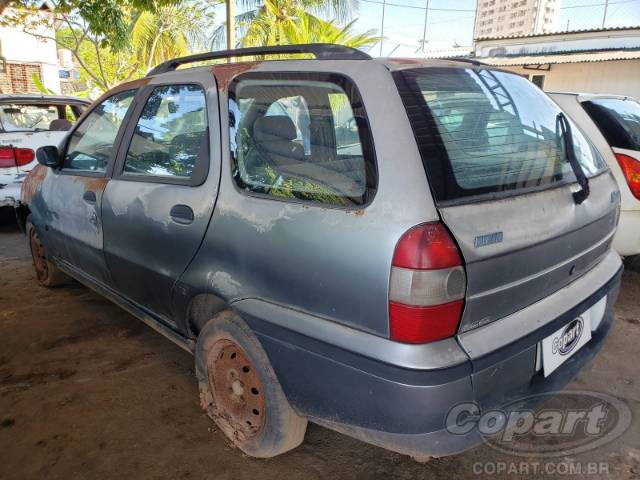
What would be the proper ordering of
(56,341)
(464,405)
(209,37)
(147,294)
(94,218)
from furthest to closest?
(209,37)
(56,341)
(94,218)
(147,294)
(464,405)

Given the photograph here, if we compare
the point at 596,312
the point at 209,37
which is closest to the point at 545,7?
the point at 209,37

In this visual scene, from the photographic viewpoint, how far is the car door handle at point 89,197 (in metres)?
2.85

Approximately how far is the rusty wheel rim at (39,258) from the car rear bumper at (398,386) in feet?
9.34

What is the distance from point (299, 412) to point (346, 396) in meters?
0.30

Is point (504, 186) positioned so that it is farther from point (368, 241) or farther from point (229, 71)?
point (229, 71)

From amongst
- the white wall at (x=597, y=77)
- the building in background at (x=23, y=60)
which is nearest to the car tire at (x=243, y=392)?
the white wall at (x=597, y=77)

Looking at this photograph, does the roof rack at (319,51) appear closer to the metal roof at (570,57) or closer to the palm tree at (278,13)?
the metal roof at (570,57)

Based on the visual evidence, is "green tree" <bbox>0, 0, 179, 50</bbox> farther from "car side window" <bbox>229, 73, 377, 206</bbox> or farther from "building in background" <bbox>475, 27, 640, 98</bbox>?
"building in background" <bbox>475, 27, 640, 98</bbox>

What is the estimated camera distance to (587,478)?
2.03 meters

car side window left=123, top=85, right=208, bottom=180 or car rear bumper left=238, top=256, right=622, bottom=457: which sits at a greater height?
car side window left=123, top=85, right=208, bottom=180

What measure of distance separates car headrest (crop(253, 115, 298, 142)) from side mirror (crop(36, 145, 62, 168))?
1882 millimetres

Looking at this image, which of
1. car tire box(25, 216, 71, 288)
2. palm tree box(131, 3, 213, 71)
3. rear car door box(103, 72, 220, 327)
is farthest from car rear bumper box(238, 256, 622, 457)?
palm tree box(131, 3, 213, 71)

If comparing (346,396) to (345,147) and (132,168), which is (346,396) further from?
(132,168)

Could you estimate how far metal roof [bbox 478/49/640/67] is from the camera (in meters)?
11.1
